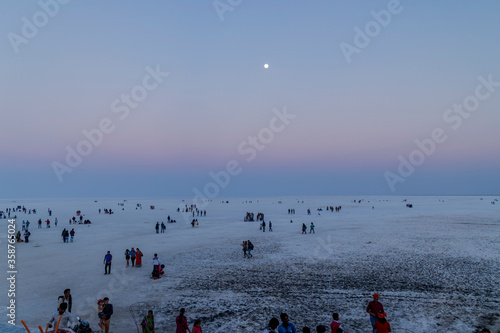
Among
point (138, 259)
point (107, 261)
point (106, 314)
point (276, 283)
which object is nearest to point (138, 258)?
point (138, 259)

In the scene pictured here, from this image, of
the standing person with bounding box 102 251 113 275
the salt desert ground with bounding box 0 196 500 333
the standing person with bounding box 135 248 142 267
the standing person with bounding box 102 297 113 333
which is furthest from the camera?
the standing person with bounding box 135 248 142 267

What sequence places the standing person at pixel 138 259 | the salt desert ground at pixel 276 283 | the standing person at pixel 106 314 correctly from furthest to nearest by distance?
the standing person at pixel 138 259 → the salt desert ground at pixel 276 283 → the standing person at pixel 106 314

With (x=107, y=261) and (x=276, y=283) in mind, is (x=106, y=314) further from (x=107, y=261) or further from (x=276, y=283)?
(x=107, y=261)

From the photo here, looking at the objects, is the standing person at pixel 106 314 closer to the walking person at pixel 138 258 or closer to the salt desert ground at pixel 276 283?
the salt desert ground at pixel 276 283

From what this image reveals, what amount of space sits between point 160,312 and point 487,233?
37.4m

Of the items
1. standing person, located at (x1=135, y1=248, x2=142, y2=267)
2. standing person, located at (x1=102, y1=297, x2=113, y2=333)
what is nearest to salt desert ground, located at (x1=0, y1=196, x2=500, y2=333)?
standing person, located at (x1=135, y1=248, x2=142, y2=267)

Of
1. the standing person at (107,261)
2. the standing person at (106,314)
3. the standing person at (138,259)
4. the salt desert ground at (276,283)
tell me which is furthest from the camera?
the standing person at (138,259)

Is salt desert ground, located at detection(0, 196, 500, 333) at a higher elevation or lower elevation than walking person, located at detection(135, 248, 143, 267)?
lower

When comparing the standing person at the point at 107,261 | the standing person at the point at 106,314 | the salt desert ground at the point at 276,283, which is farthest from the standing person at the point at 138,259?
the standing person at the point at 106,314

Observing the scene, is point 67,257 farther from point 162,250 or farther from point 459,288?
point 459,288

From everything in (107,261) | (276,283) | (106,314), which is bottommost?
(276,283)

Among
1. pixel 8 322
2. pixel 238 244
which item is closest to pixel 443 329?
pixel 8 322

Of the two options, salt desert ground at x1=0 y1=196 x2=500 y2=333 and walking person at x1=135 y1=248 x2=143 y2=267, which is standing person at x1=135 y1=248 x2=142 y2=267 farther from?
salt desert ground at x1=0 y1=196 x2=500 y2=333

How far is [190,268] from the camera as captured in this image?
2000cm
